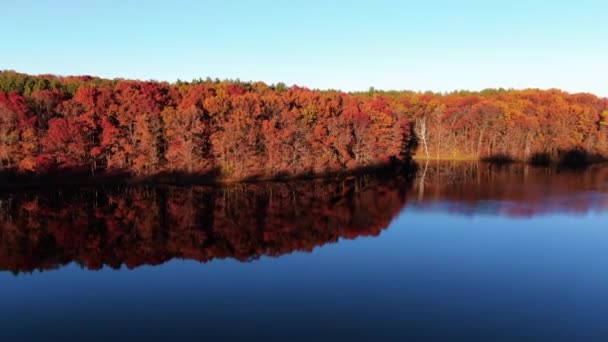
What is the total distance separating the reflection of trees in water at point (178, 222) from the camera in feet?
85.7

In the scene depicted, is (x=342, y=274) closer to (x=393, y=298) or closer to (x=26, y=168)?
(x=393, y=298)

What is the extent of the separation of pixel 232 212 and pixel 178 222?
431 cm

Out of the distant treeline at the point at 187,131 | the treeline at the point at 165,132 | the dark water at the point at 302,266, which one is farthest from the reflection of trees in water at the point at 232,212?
the distant treeline at the point at 187,131

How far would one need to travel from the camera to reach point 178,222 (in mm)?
32406

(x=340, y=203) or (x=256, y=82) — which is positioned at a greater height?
(x=256, y=82)

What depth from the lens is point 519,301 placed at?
18812 mm

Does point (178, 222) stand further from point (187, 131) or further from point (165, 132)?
point (165, 132)

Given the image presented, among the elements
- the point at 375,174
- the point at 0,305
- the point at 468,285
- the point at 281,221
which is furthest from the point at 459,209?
the point at 0,305

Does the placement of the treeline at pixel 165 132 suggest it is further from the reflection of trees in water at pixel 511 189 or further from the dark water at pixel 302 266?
the reflection of trees in water at pixel 511 189

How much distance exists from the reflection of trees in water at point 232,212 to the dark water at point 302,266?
0.56 feet

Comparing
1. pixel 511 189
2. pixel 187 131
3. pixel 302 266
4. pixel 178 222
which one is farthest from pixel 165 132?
pixel 511 189

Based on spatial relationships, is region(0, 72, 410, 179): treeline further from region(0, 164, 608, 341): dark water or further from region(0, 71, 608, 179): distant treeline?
region(0, 164, 608, 341): dark water

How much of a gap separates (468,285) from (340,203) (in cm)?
1930

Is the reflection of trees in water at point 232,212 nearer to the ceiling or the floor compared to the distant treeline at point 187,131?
nearer to the floor
